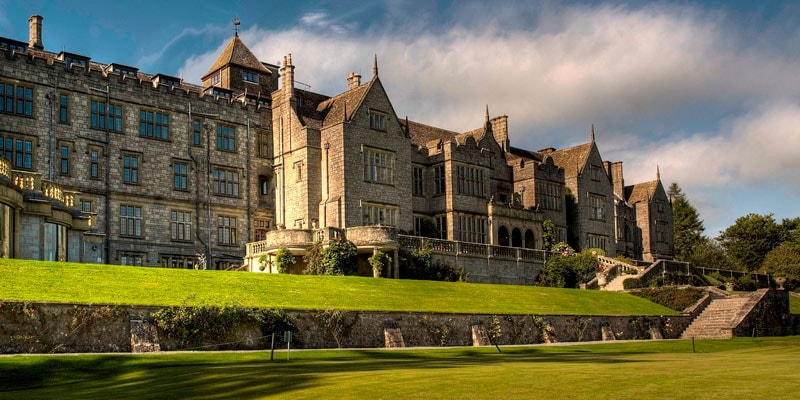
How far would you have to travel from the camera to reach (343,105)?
50750mm

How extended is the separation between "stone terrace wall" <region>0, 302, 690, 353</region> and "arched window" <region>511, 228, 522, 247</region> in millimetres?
15299

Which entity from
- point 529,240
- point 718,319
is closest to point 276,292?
point 718,319

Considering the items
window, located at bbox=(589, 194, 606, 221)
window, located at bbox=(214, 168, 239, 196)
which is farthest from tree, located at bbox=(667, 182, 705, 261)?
window, located at bbox=(214, 168, 239, 196)

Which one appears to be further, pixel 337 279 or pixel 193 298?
pixel 337 279

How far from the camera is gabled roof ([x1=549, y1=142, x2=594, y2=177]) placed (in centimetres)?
6469

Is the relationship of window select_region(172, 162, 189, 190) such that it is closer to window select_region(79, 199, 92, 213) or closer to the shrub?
window select_region(79, 199, 92, 213)

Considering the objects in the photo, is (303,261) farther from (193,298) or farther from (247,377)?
(247,377)

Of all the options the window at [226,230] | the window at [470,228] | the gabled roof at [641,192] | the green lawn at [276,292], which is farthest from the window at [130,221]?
the gabled roof at [641,192]

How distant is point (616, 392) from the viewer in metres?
14.6

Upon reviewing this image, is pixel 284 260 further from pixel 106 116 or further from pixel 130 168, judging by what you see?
pixel 106 116

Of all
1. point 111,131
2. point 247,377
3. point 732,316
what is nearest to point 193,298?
point 247,377

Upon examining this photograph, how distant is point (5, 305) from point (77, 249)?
1479 cm

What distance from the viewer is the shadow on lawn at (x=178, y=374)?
16844mm

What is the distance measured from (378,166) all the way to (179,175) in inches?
437
